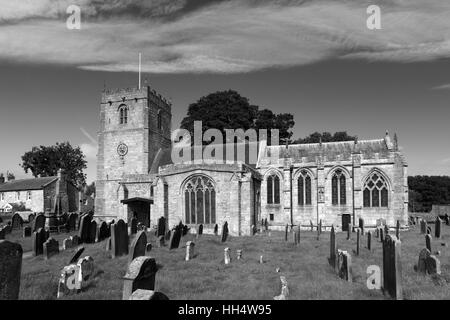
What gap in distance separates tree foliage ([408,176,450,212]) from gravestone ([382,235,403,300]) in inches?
2747

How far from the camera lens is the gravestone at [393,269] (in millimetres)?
7895

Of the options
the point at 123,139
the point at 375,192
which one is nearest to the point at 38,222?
the point at 123,139

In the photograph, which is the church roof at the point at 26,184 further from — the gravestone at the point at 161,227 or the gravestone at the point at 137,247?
the gravestone at the point at 137,247

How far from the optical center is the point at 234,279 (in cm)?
1009

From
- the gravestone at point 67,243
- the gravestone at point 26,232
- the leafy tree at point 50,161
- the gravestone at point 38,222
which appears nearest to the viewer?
the gravestone at point 67,243

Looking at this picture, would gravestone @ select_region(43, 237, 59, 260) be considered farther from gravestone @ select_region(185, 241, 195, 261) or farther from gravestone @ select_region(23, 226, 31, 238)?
gravestone @ select_region(23, 226, 31, 238)

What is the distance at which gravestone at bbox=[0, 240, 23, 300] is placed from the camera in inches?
245

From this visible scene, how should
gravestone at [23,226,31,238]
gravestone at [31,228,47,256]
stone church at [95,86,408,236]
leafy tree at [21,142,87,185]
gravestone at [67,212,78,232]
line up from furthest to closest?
leafy tree at [21,142,87,185], gravestone at [67,212,78,232], stone church at [95,86,408,236], gravestone at [23,226,31,238], gravestone at [31,228,47,256]

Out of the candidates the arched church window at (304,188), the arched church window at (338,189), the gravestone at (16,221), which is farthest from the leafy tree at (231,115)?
the gravestone at (16,221)

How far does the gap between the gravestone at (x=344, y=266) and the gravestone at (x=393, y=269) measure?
3.66 ft

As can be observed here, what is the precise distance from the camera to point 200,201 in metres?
24.6

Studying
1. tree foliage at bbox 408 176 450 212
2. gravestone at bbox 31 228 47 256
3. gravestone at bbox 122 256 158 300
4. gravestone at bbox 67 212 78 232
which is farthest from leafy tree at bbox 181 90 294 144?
tree foliage at bbox 408 176 450 212
